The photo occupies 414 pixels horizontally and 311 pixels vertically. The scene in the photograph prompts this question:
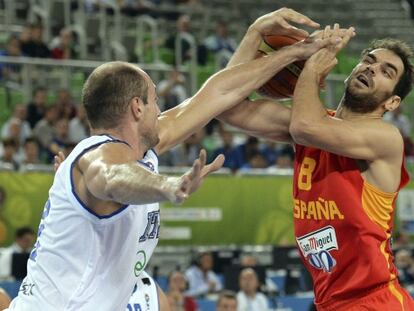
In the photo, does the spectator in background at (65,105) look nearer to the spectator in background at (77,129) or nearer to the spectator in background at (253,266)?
the spectator in background at (77,129)

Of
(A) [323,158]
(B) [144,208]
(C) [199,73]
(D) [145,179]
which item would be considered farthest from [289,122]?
(C) [199,73]

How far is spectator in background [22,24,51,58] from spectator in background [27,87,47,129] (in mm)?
1420

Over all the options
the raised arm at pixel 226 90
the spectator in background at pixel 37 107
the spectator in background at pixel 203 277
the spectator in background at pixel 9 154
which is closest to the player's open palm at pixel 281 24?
the raised arm at pixel 226 90

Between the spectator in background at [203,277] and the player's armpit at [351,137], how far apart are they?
24.9ft

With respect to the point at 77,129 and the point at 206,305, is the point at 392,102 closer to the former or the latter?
the point at 206,305

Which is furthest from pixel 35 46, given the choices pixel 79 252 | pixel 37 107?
pixel 79 252

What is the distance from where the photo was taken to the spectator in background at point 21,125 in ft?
43.9

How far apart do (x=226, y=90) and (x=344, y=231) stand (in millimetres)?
1089

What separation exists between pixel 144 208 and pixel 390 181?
161 cm

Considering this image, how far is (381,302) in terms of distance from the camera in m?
5.28

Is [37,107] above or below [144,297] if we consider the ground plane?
below

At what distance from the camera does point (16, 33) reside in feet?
53.8

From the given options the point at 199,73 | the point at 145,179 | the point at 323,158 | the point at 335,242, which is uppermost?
the point at 145,179

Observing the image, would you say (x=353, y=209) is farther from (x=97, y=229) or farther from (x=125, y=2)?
(x=125, y=2)
